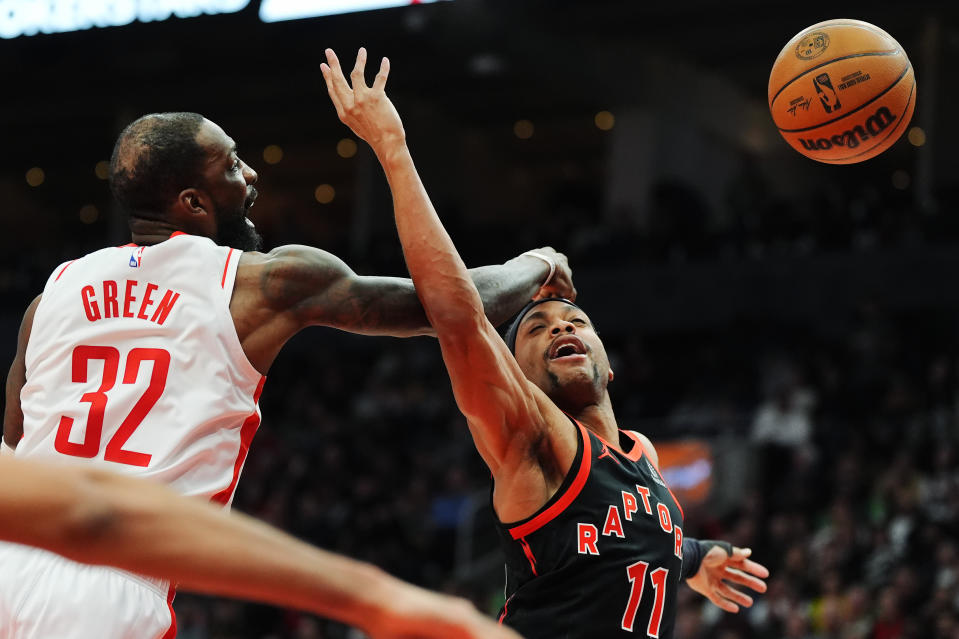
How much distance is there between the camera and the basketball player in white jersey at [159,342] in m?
2.91

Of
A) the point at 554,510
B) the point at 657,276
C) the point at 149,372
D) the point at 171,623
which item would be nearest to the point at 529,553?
the point at 554,510

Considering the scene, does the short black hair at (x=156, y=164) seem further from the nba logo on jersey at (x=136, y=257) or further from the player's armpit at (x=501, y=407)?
the player's armpit at (x=501, y=407)

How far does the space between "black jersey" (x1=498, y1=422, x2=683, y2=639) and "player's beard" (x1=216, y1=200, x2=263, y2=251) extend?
127cm

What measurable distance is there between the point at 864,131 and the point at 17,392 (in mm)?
3498

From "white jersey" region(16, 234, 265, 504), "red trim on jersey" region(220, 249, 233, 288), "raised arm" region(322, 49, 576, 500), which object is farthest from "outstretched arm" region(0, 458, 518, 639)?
"raised arm" region(322, 49, 576, 500)

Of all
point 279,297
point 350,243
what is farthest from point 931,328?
point 279,297

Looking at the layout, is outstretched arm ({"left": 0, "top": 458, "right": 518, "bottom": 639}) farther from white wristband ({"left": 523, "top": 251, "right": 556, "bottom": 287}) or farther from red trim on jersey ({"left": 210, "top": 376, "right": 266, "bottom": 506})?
white wristband ({"left": 523, "top": 251, "right": 556, "bottom": 287})

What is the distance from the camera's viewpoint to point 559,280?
4.53 m

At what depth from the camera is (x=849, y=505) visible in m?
12.8

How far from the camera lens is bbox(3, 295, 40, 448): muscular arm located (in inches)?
135

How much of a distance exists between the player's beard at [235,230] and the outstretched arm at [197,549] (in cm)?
227

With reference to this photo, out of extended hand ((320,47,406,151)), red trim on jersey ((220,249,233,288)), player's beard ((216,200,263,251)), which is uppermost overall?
extended hand ((320,47,406,151))

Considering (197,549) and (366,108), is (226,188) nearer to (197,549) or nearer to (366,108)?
(366,108)

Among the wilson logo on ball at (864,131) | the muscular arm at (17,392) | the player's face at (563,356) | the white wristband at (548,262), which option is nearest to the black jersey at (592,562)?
the player's face at (563,356)
